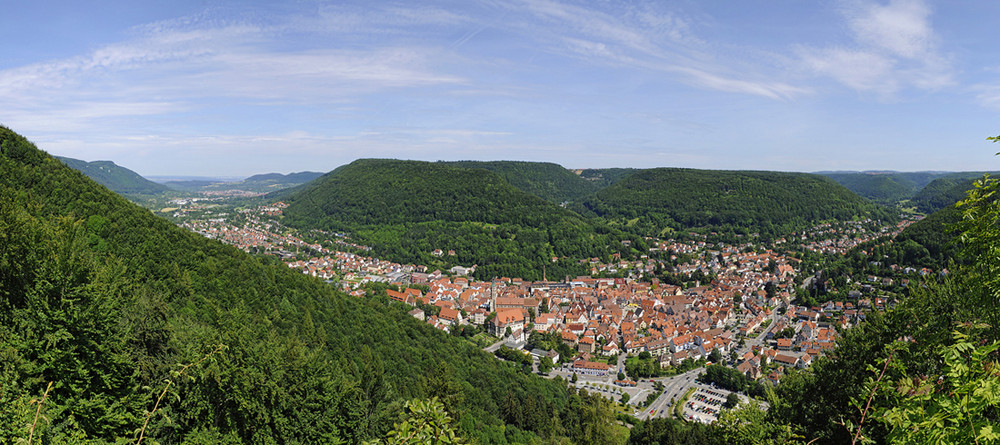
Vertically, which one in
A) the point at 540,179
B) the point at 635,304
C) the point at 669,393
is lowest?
the point at 669,393

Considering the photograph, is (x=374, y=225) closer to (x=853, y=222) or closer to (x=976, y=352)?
(x=976, y=352)

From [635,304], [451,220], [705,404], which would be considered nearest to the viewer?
[705,404]

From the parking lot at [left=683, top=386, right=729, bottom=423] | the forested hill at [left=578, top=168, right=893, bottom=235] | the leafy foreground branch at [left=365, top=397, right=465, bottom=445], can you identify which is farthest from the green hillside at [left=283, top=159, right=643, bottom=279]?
the leafy foreground branch at [left=365, top=397, right=465, bottom=445]

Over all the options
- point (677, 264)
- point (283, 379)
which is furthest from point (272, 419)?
point (677, 264)

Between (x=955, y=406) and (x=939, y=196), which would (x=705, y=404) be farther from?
(x=939, y=196)

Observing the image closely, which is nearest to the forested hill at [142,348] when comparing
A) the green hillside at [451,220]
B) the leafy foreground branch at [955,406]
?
the leafy foreground branch at [955,406]

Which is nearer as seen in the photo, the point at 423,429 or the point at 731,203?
the point at 423,429

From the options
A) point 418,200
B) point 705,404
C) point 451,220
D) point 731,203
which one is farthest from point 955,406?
A: point 731,203
